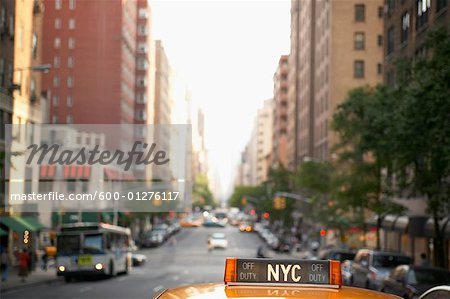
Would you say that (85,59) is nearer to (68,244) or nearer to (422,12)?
(68,244)

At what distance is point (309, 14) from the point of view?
306 ft

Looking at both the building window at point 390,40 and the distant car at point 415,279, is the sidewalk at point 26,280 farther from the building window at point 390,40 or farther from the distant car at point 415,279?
the building window at point 390,40

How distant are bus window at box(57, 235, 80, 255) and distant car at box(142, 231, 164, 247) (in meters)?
46.0

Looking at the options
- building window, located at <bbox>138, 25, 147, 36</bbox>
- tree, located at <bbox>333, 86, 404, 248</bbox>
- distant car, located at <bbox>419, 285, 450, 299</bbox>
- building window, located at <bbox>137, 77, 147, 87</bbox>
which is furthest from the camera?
building window, located at <bbox>137, 77, 147, 87</bbox>

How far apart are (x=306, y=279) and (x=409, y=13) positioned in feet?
138

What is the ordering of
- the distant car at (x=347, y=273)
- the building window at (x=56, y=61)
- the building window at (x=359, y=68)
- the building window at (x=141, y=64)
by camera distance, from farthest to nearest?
the building window at (x=141, y=64) < the building window at (x=56, y=61) < the building window at (x=359, y=68) < the distant car at (x=347, y=273)

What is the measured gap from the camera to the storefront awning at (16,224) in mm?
46438

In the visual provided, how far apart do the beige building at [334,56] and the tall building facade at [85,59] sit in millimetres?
21025

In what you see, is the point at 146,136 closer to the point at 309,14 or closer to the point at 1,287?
the point at 309,14

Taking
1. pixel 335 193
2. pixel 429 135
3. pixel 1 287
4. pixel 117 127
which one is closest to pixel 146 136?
pixel 117 127

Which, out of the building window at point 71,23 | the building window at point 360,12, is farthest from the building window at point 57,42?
the building window at point 360,12

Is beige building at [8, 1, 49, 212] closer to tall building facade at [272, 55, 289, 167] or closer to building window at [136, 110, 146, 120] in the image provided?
building window at [136, 110, 146, 120]

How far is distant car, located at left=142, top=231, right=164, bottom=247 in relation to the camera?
86250mm

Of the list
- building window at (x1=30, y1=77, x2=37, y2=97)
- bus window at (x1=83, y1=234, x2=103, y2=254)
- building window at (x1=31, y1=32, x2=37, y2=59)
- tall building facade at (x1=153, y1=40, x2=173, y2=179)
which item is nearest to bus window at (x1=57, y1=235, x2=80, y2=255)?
bus window at (x1=83, y1=234, x2=103, y2=254)
